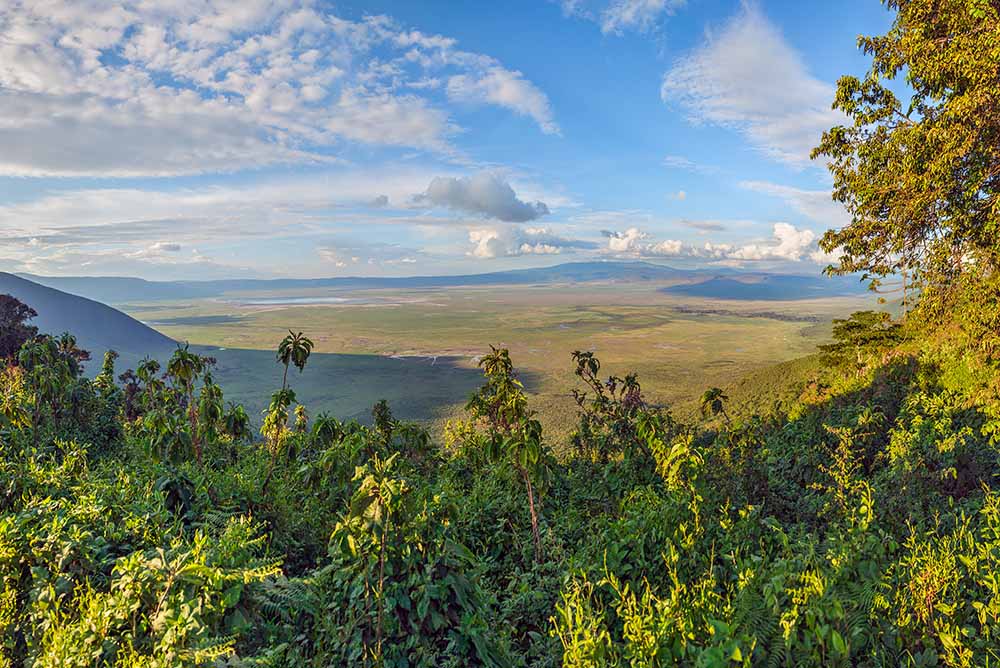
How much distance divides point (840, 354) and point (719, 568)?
26.0m

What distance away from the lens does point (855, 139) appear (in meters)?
17.5

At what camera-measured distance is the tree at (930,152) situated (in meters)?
12.9

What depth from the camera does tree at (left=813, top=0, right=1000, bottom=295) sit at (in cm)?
1287

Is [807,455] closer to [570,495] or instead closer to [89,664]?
[570,495]

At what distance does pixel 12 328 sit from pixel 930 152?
49.9 metres

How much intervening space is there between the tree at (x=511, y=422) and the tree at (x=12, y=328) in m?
34.7

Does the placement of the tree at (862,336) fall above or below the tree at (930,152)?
below

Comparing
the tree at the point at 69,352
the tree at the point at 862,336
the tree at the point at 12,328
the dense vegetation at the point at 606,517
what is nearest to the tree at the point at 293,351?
the dense vegetation at the point at 606,517

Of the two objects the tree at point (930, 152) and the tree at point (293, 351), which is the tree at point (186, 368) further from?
the tree at point (930, 152)

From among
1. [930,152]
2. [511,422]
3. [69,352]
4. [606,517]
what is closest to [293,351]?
[511,422]

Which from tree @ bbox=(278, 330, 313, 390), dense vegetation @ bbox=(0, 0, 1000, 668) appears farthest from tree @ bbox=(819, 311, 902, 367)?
Answer: tree @ bbox=(278, 330, 313, 390)

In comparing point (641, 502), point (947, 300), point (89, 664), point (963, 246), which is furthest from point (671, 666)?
point (963, 246)

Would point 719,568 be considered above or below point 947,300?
below

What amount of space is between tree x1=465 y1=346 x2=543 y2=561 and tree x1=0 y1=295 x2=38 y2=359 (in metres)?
34.7
